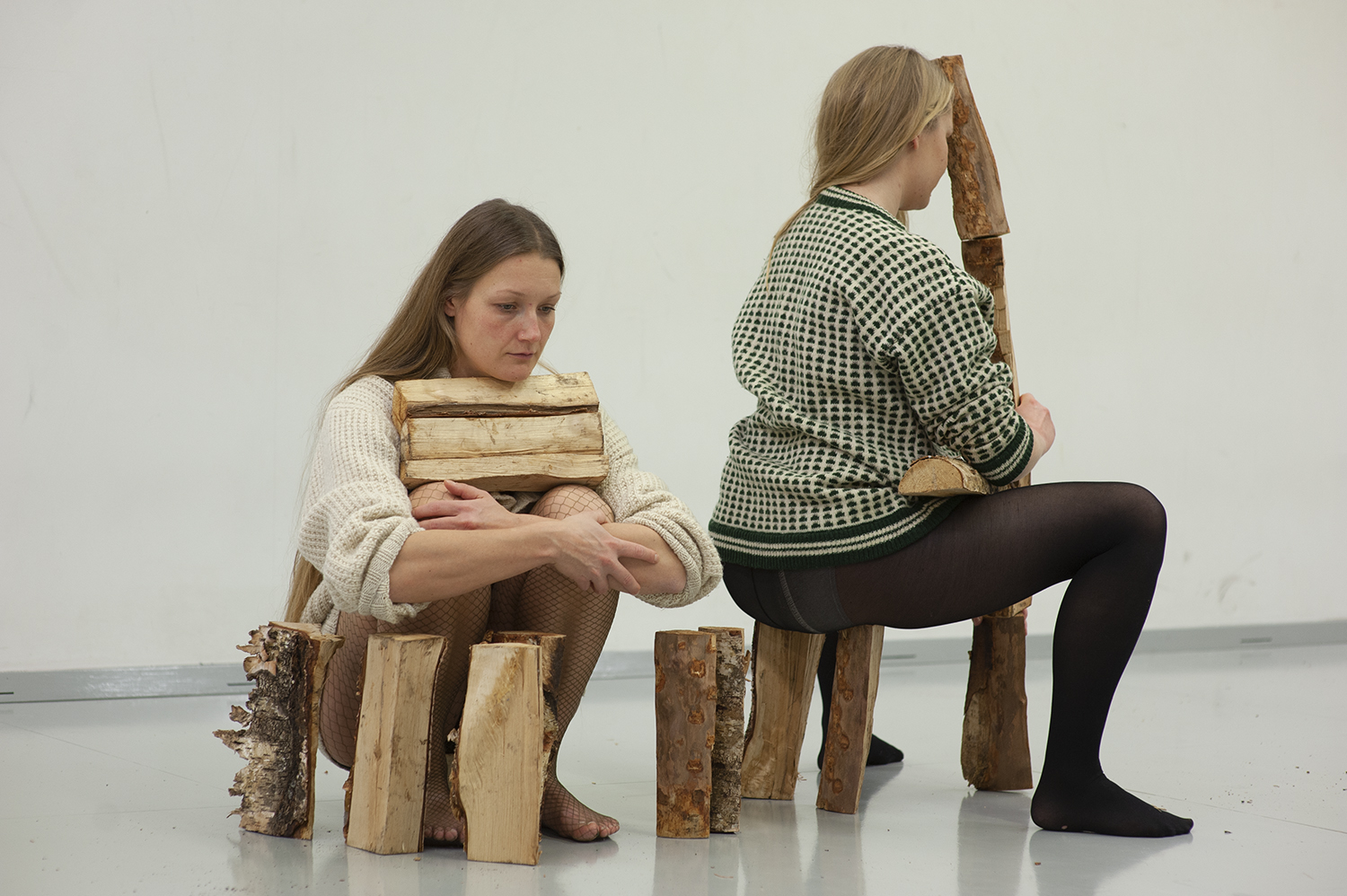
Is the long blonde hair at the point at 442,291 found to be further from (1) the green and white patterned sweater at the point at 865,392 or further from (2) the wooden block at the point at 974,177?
(2) the wooden block at the point at 974,177

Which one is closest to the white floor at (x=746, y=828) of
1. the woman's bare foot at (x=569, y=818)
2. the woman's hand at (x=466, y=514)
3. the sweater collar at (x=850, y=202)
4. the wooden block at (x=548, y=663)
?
the woman's bare foot at (x=569, y=818)

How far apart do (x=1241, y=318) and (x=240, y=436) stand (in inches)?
156

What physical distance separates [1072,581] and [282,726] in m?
1.25

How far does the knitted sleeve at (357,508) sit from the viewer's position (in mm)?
1671

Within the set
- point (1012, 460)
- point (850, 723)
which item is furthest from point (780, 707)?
point (1012, 460)

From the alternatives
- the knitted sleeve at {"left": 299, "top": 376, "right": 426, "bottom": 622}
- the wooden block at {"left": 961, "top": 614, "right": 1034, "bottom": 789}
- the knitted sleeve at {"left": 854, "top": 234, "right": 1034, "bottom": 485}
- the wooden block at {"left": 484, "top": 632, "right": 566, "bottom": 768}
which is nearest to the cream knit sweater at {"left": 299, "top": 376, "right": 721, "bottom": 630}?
the knitted sleeve at {"left": 299, "top": 376, "right": 426, "bottom": 622}

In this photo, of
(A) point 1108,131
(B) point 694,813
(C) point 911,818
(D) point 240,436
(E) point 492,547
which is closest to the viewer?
(E) point 492,547

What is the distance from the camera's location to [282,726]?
182cm

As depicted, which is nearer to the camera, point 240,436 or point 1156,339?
point 240,436

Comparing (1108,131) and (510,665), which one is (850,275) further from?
(1108,131)

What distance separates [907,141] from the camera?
2.17 meters

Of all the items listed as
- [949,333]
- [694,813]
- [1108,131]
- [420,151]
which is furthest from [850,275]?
→ [1108,131]

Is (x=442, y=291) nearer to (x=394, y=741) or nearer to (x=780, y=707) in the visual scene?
(x=394, y=741)

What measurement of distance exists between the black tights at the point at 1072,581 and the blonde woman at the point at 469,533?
0.39 metres
